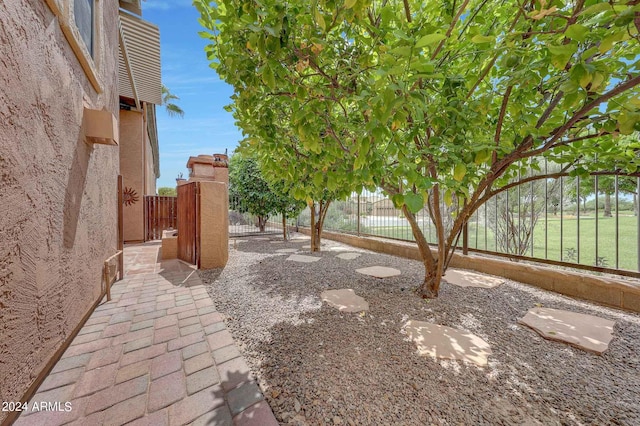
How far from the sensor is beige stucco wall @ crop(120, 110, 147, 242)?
7723mm

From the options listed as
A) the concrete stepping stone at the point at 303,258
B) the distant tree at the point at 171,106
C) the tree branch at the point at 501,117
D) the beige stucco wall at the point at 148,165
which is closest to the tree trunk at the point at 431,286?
the tree branch at the point at 501,117

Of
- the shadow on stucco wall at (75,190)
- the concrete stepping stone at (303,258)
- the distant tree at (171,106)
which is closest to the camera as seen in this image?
the shadow on stucco wall at (75,190)

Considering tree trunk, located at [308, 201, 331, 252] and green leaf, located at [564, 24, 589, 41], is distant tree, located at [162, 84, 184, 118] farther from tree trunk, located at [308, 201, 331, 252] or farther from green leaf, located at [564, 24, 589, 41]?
green leaf, located at [564, 24, 589, 41]

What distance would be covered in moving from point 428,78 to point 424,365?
199 cm

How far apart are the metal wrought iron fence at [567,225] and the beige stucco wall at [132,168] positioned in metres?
8.56

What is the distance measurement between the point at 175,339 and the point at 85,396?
0.67m

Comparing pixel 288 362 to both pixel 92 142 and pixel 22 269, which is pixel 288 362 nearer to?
pixel 22 269

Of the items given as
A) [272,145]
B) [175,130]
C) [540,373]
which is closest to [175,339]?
[272,145]

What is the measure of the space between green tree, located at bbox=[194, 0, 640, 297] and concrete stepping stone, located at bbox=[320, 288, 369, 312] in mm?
1287

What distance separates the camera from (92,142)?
8.26 ft

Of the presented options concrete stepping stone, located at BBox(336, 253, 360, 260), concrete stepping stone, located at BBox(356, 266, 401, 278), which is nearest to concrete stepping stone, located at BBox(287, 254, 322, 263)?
concrete stepping stone, located at BBox(336, 253, 360, 260)

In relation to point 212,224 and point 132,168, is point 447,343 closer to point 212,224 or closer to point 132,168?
point 212,224

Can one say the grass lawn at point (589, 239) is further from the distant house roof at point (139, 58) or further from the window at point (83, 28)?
the distant house roof at point (139, 58)

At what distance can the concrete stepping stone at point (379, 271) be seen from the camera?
156 inches
